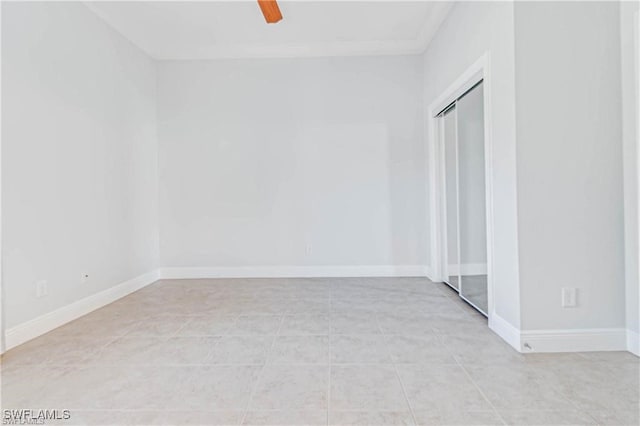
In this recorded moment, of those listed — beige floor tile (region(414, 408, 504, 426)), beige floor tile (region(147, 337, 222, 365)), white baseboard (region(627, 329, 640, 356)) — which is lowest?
beige floor tile (region(414, 408, 504, 426))

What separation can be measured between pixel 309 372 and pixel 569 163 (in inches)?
85.2

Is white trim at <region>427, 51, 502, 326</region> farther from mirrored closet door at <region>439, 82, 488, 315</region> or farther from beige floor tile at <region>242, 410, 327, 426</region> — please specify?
beige floor tile at <region>242, 410, 327, 426</region>

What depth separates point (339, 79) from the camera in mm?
Answer: 4703

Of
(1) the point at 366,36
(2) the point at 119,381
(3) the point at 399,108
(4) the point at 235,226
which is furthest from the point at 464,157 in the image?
(2) the point at 119,381

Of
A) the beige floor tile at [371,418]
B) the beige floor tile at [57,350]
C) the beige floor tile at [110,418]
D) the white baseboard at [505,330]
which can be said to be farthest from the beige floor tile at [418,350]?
the beige floor tile at [57,350]

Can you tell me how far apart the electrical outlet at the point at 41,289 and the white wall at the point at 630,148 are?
431 cm

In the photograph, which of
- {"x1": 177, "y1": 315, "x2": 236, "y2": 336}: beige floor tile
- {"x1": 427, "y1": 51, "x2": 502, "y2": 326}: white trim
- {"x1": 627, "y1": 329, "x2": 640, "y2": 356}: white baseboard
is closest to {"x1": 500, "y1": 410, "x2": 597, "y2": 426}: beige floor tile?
{"x1": 627, "y1": 329, "x2": 640, "y2": 356}: white baseboard

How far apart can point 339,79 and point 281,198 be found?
180 centimetres

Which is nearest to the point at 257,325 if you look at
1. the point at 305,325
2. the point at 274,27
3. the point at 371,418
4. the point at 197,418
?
the point at 305,325

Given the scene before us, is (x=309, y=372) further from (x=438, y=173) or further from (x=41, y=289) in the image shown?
(x=438, y=173)

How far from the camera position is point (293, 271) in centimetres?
474

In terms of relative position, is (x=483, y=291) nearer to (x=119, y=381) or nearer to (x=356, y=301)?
(x=356, y=301)

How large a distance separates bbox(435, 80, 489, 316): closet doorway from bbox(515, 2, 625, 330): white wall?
55 centimetres

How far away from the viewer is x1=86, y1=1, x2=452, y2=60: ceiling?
361 cm
